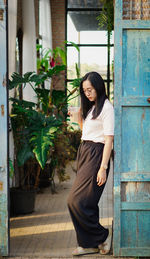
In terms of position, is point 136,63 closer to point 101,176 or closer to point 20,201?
point 101,176

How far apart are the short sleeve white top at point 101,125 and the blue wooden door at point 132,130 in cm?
7

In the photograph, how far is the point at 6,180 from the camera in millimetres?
3418

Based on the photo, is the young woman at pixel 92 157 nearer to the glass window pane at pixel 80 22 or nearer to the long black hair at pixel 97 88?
the long black hair at pixel 97 88

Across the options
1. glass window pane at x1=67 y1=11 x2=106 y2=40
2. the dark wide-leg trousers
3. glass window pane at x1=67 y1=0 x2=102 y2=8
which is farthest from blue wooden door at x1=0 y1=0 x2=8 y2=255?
glass window pane at x1=67 y1=0 x2=102 y2=8

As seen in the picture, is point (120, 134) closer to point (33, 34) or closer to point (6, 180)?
point (6, 180)

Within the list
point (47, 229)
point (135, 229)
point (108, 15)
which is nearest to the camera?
point (135, 229)

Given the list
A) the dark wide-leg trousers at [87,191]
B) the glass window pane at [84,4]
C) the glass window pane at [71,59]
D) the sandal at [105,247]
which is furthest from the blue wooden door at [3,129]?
the glass window pane at [84,4]

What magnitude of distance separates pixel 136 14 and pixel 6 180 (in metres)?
1.74

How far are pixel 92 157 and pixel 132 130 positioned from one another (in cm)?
40

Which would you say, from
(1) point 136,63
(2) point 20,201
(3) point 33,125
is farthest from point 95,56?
(1) point 136,63

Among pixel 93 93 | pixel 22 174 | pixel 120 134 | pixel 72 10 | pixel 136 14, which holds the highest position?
pixel 72 10

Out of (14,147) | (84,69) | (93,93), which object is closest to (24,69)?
(14,147)

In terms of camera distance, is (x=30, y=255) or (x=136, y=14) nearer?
(x=136, y=14)

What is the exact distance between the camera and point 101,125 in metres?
3.35
